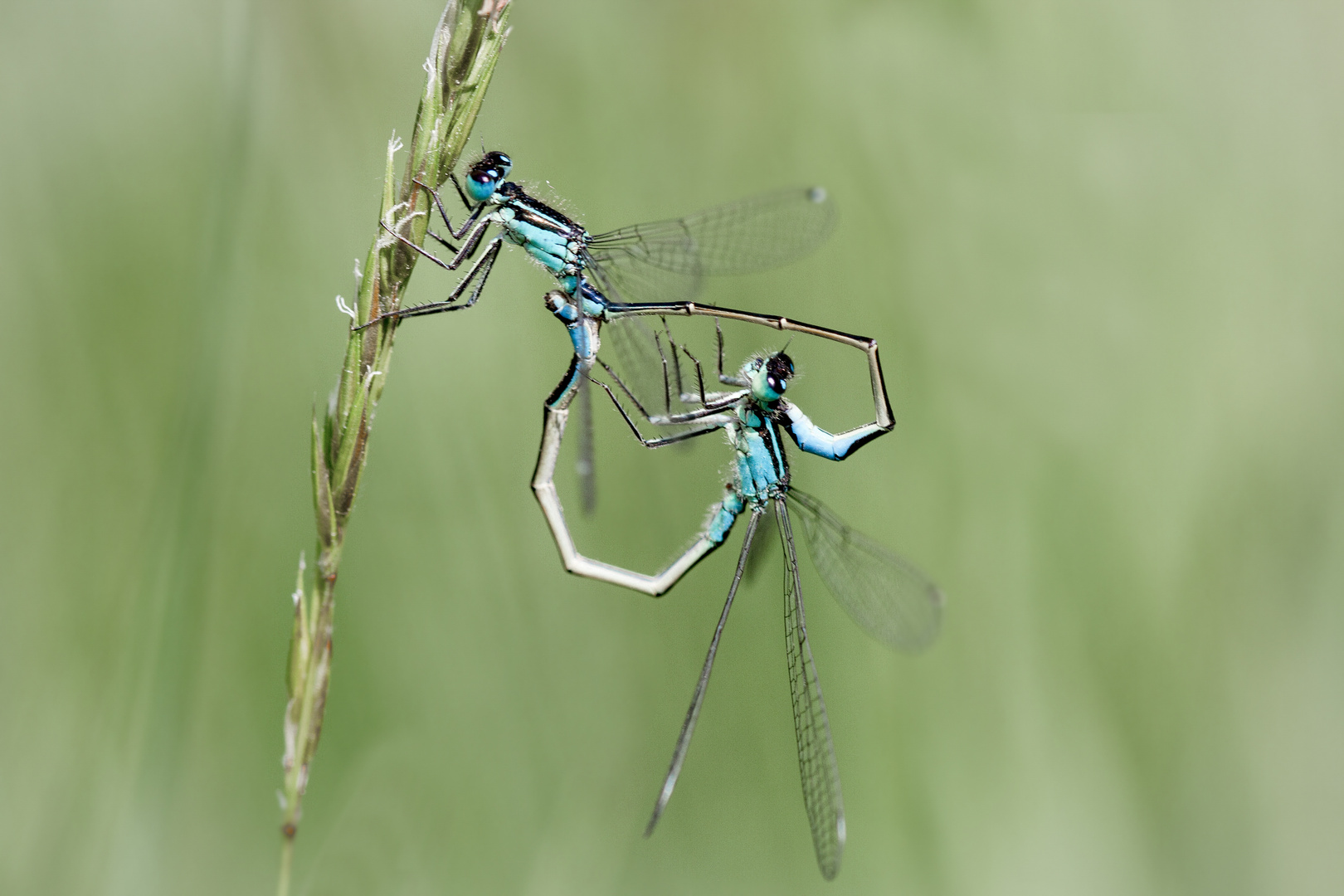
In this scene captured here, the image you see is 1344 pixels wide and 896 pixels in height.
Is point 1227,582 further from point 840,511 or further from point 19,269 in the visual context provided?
point 19,269

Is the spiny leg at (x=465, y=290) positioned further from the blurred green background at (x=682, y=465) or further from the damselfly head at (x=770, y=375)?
the damselfly head at (x=770, y=375)

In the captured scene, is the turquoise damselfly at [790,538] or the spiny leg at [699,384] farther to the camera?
the spiny leg at [699,384]

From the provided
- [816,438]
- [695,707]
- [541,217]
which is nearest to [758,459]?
[816,438]

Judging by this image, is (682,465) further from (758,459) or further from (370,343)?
(370,343)

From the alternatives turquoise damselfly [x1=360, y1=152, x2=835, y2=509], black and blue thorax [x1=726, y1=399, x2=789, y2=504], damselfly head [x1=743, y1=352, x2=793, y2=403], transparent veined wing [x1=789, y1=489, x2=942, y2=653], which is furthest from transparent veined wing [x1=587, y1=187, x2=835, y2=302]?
transparent veined wing [x1=789, y1=489, x2=942, y2=653]

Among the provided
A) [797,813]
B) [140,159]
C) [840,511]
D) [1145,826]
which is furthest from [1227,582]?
[140,159]

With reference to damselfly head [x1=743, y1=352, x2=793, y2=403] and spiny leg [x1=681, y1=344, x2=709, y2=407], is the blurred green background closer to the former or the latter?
spiny leg [x1=681, y1=344, x2=709, y2=407]

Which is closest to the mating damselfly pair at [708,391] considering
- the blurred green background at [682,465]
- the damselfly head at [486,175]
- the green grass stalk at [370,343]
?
the damselfly head at [486,175]
